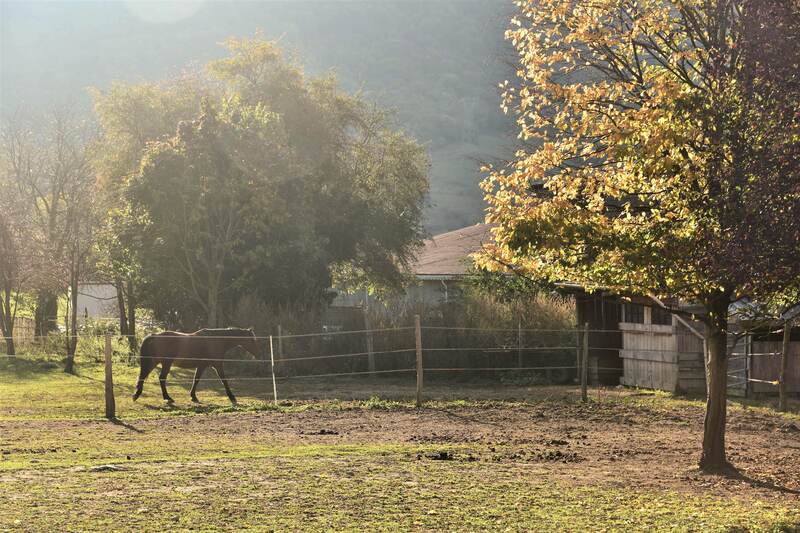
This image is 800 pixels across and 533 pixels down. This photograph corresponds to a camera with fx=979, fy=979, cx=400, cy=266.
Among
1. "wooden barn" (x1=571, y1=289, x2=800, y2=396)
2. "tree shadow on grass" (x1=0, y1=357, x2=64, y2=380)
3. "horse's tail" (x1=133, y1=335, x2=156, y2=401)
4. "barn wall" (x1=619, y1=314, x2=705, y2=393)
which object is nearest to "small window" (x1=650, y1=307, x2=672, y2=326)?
"wooden barn" (x1=571, y1=289, x2=800, y2=396)

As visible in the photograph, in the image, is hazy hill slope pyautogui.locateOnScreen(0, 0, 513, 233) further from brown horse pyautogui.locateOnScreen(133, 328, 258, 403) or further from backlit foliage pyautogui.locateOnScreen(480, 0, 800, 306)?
backlit foliage pyautogui.locateOnScreen(480, 0, 800, 306)

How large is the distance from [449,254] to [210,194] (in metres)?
15.5

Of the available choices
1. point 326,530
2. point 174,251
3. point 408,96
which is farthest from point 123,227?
point 408,96

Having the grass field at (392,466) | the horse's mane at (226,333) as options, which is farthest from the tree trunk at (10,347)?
the horse's mane at (226,333)

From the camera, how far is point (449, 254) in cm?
4297

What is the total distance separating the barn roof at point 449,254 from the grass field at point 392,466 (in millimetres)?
17453

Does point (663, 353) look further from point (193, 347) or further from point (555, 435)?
point (193, 347)

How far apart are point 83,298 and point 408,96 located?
12728cm

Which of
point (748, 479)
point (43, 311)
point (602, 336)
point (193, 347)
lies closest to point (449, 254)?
point (43, 311)

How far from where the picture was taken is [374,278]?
130ft

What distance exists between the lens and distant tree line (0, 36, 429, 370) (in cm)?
3022

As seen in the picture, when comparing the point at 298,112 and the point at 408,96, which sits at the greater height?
the point at 408,96

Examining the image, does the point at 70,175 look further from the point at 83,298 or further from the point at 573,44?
the point at 83,298

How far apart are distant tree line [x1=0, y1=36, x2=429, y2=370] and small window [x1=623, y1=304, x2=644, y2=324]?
1133cm
